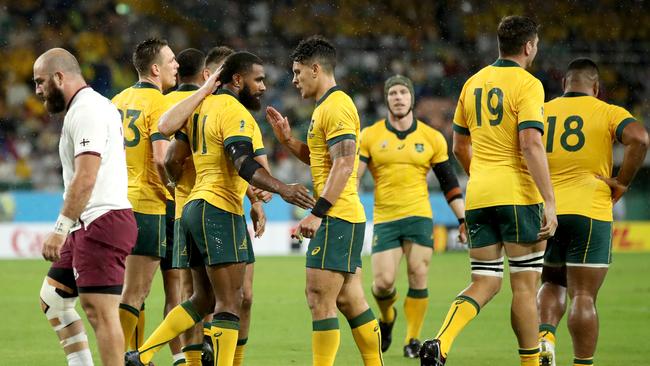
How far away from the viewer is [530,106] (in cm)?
636

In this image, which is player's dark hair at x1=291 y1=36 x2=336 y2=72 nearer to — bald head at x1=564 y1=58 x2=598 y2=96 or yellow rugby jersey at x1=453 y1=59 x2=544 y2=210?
yellow rugby jersey at x1=453 y1=59 x2=544 y2=210

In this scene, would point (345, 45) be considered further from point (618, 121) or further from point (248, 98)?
point (248, 98)

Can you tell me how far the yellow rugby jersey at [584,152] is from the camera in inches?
277

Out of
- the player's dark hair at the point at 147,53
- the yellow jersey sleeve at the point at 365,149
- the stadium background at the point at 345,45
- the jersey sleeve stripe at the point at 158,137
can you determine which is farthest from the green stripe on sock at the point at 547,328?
the stadium background at the point at 345,45

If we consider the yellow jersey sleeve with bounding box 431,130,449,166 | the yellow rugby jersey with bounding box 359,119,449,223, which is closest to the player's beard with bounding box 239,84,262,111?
the yellow rugby jersey with bounding box 359,119,449,223

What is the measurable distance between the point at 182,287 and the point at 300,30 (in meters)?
19.1

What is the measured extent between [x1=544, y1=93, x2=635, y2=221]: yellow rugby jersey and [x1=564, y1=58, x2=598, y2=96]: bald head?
111mm

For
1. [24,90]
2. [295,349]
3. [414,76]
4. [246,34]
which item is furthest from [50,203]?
[295,349]

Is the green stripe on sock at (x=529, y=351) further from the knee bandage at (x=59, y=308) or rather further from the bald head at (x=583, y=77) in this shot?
the knee bandage at (x=59, y=308)

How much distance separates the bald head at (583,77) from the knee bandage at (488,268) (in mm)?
1553

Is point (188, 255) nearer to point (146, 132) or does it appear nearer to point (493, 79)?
point (146, 132)

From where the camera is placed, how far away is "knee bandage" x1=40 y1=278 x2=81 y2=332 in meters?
6.11

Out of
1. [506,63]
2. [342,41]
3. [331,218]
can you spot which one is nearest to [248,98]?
[331,218]

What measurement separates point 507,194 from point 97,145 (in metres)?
2.68
